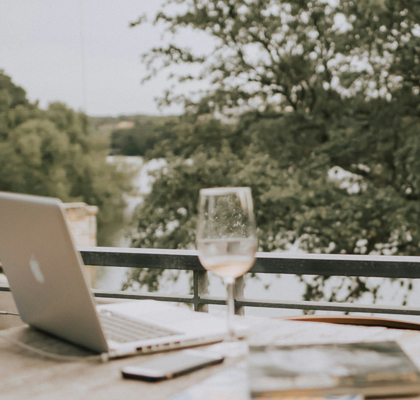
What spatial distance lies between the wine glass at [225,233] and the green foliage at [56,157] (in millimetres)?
6403

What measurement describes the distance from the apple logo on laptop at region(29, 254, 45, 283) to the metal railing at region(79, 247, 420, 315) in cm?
88

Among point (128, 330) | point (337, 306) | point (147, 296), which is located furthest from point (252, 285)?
point (128, 330)

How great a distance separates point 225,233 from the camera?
0.72m

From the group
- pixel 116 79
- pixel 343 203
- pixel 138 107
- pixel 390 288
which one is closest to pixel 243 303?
pixel 343 203

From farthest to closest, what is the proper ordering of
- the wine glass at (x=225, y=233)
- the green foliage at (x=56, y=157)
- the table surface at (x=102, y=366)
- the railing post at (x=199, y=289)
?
the green foliage at (x=56, y=157)
the railing post at (x=199, y=289)
the wine glass at (x=225, y=233)
the table surface at (x=102, y=366)

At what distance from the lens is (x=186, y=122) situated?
5.71m

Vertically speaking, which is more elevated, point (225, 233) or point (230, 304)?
point (225, 233)

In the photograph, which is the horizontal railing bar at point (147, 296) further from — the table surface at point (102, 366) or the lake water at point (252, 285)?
the lake water at point (252, 285)

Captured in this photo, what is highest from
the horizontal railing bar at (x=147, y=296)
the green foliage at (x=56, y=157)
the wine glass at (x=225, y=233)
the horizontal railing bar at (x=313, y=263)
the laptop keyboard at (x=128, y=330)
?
the green foliage at (x=56, y=157)

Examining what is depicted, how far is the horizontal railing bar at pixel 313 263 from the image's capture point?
1.49 meters

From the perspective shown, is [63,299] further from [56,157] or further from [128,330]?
[56,157]

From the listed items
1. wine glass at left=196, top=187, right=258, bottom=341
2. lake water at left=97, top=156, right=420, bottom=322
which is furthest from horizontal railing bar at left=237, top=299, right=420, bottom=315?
lake water at left=97, top=156, right=420, bottom=322

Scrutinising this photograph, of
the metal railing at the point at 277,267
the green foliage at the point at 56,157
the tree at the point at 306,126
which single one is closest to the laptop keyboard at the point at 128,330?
the metal railing at the point at 277,267

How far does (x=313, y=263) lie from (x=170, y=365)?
3.13 ft
